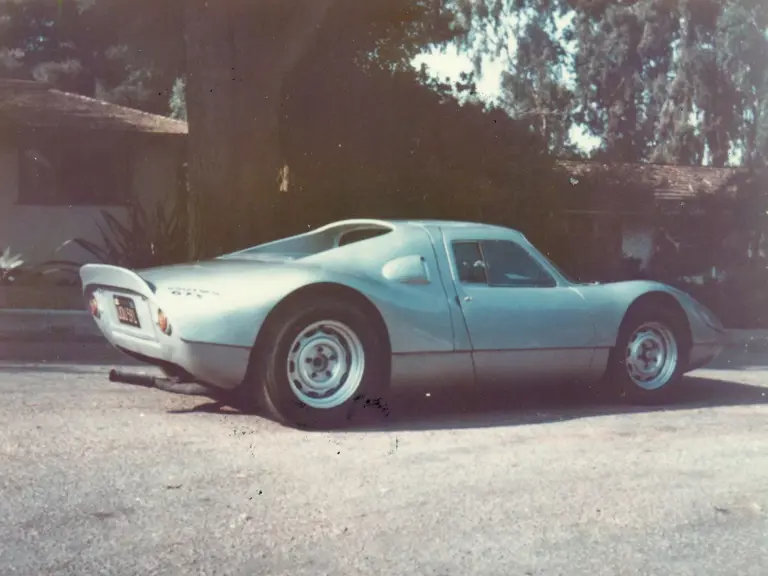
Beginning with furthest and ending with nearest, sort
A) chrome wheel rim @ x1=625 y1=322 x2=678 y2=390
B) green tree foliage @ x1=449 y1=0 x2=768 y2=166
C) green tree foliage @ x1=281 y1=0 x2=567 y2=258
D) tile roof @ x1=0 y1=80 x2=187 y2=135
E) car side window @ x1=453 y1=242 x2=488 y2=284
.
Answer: green tree foliage @ x1=449 y1=0 x2=768 y2=166
tile roof @ x1=0 y1=80 x2=187 y2=135
green tree foliage @ x1=281 y1=0 x2=567 y2=258
chrome wheel rim @ x1=625 y1=322 x2=678 y2=390
car side window @ x1=453 y1=242 x2=488 y2=284

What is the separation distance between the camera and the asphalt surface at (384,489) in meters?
3.54

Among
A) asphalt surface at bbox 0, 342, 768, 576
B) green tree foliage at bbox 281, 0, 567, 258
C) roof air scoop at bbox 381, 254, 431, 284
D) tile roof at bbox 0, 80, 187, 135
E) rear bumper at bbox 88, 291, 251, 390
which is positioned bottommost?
asphalt surface at bbox 0, 342, 768, 576

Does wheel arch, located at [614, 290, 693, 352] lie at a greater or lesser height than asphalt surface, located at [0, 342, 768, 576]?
greater

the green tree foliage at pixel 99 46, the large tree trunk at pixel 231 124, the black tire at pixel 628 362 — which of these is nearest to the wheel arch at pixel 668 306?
the black tire at pixel 628 362

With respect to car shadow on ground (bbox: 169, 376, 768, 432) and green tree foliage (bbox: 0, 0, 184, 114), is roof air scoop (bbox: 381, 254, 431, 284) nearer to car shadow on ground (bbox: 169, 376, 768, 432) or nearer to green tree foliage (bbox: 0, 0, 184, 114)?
car shadow on ground (bbox: 169, 376, 768, 432)

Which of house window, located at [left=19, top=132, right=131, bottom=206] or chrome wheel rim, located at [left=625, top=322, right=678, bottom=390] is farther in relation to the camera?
house window, located at [left=19, top=132, right=131, bottom=206]

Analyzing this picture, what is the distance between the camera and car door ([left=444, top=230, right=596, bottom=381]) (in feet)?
21.0

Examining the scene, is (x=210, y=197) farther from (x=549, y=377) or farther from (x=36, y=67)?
(x=36, y=67)

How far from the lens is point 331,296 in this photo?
5934mm

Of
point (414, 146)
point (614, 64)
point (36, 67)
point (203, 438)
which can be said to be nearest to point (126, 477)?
point (203, 438)

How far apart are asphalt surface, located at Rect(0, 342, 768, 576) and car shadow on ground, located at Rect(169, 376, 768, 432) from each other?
4 centimetres

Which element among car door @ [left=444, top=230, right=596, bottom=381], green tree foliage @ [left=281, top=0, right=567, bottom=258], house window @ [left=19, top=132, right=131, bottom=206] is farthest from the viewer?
house window @ [left=19, top=132, right=131, bottom=206]

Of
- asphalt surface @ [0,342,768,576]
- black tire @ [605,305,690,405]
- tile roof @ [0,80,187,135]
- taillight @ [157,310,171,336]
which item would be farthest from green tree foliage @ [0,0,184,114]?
asphalt surface @ [0,342,768,576]

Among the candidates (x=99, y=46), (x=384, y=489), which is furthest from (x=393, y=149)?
(x=99, y=46)
